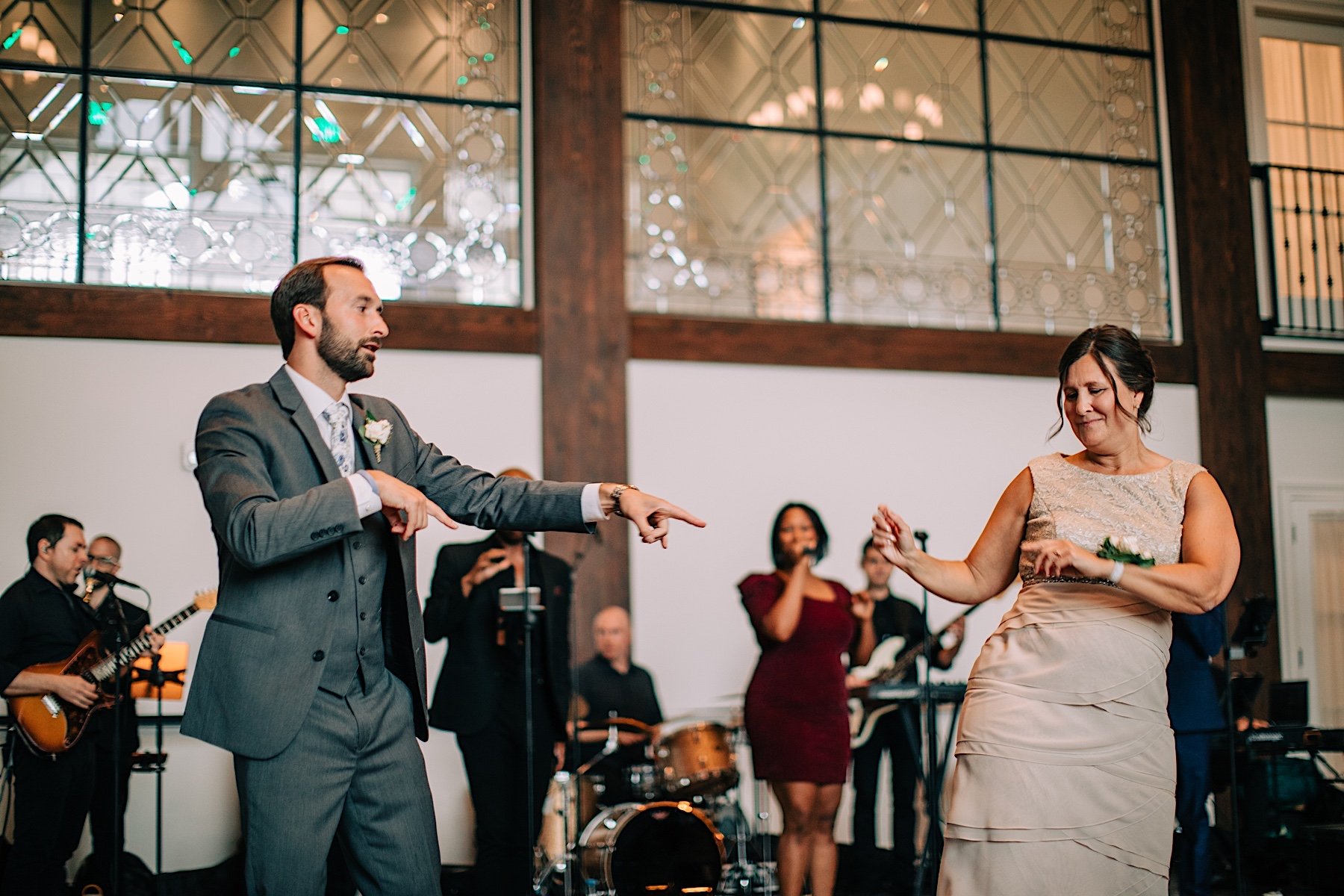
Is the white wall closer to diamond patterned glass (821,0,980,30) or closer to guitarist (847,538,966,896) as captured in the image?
guitarist (847,538,966,896)

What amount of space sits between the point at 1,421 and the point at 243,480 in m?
4.16

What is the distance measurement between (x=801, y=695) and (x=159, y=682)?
2647mm

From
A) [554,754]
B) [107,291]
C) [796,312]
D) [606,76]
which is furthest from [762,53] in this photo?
[554,754]

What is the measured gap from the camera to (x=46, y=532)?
5359mm

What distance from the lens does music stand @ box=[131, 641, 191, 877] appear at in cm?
515

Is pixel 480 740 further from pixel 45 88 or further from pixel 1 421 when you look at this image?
pixel 45 88

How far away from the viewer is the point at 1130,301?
791 centimetres

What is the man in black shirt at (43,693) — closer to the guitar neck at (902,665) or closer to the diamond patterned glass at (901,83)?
the guitar neck at (902,665)

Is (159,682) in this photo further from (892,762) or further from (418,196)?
(892,762)

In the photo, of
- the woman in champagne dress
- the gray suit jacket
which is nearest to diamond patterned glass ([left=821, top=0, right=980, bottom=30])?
the woman in champagne dress

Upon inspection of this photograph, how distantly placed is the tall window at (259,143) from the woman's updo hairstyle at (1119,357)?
4389mm

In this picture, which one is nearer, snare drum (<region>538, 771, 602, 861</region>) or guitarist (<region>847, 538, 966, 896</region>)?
snare drum (<region>538, 771, 602, 861</region>)

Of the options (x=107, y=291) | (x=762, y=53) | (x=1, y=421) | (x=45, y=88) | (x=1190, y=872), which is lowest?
(x=1190, y=872)

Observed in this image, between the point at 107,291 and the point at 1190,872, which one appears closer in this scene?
the point at 1190,872
